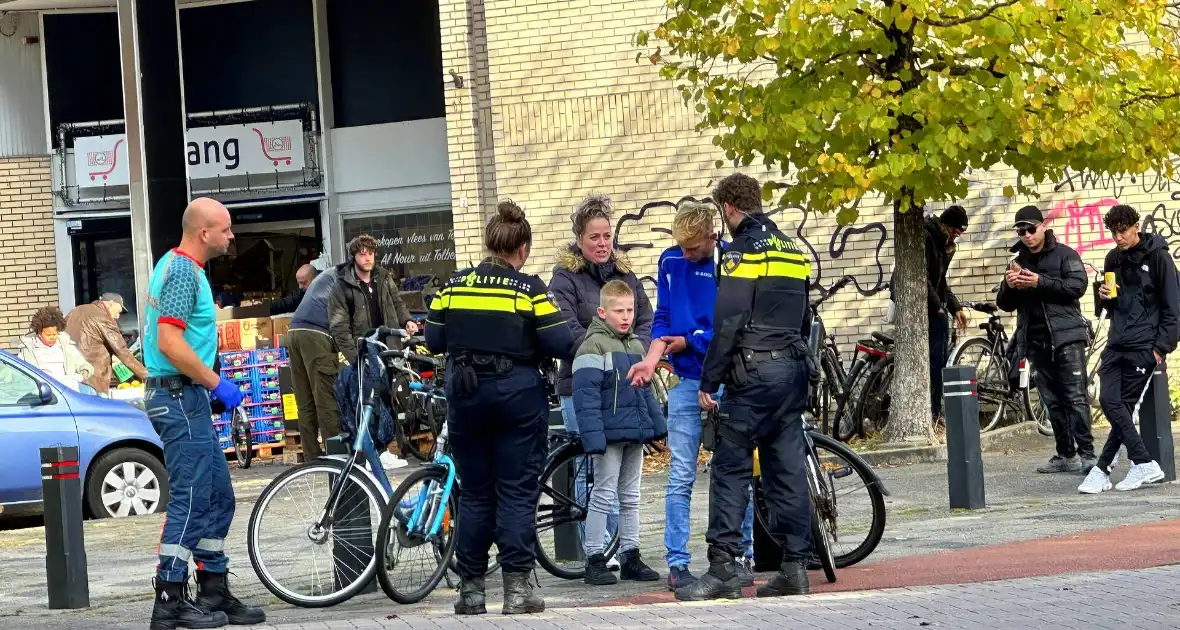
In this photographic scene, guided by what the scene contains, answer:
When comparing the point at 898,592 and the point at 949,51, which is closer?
the point at 898,592

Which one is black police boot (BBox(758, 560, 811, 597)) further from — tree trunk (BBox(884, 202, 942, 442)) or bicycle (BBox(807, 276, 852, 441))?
bicycle (BBox(807, 276, 852, 441))

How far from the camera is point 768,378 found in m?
7.60

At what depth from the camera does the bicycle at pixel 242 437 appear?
17.5 metres

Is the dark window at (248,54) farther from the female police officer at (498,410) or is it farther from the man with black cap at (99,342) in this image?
the female police officer at (498,410)

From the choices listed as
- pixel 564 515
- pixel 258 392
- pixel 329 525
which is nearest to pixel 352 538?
pixel 329 525

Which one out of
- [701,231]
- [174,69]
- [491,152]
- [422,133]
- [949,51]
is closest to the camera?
[701,231]

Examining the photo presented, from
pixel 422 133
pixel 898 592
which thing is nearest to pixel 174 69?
pixel 422 133

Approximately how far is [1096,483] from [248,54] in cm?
1553

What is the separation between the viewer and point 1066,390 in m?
12.0

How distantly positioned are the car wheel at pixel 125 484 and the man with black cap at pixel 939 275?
659 centimetres

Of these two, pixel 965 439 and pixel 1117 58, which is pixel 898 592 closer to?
pixel 965 439

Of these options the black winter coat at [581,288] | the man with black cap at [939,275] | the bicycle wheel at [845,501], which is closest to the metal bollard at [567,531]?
the black winter coat at [581,288]

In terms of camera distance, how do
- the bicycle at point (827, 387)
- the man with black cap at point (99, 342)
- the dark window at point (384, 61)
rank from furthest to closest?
the dark window at point (384, 61)
the man with black cap at point (99, 342)
the bicycle at point (827, 387)

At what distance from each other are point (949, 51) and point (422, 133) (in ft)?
34.4
